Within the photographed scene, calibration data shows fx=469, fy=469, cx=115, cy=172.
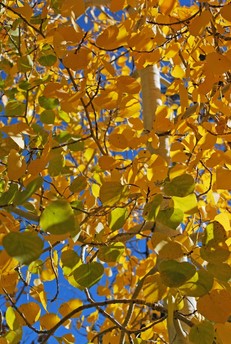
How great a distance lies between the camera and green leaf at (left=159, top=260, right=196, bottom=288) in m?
0.78

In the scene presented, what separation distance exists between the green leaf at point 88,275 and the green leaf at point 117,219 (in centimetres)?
8

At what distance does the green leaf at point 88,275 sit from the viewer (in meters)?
0.87

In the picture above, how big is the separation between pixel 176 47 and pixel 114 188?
1.90 ft

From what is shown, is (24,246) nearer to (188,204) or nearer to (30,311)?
(188,204)

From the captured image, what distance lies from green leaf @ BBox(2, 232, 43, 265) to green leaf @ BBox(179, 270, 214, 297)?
0.26 m

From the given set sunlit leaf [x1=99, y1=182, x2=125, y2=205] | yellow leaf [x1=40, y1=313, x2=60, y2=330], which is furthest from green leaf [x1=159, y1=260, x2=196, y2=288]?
yellow leaf [x1=40, y1=313, x2=60, y2=330]

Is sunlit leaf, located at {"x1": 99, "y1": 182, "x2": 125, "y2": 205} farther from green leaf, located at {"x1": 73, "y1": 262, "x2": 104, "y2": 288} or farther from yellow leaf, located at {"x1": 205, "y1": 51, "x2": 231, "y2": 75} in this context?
yellow leaf, located at {"x1": 205, "y1": 51, "x2": 231, "y2": 75}

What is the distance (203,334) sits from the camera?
0.86m

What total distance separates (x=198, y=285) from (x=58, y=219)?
0.27 meters

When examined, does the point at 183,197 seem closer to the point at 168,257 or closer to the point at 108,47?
the point at 168,257

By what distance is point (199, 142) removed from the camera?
46.0 inches

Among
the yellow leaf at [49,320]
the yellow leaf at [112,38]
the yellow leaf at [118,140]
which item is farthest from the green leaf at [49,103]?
the yellow leaf at [49,320]

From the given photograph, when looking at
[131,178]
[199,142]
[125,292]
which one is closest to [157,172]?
[131,178]

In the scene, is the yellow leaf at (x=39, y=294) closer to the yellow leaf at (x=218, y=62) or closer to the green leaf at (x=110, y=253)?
the green leaf at (x=110, y=253)
